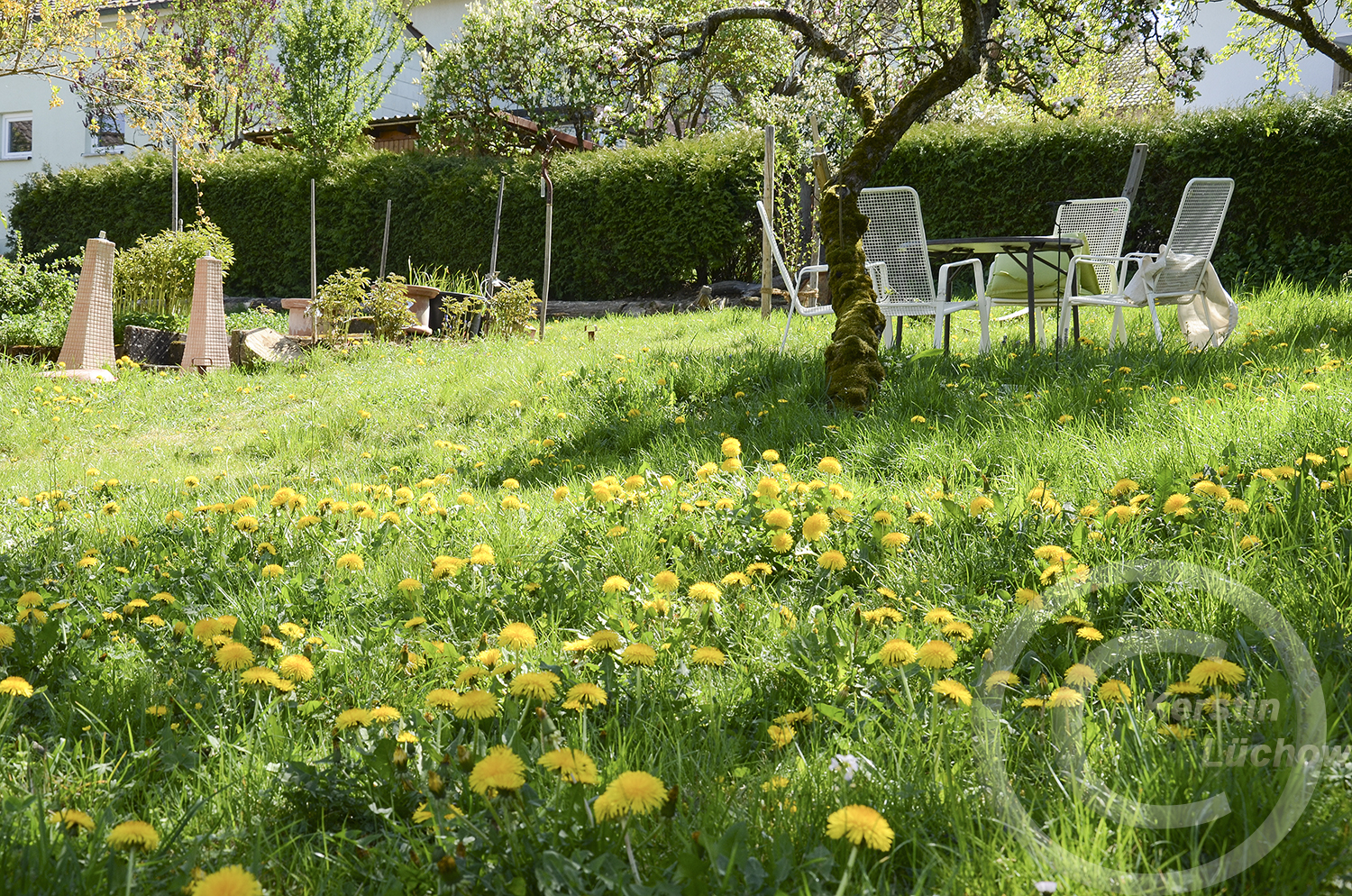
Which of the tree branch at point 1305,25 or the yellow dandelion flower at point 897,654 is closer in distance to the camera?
the yellow dandelion flower at point 897,654

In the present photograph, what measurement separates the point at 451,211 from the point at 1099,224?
1127 cm

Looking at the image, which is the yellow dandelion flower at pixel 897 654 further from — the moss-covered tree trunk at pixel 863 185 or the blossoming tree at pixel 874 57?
the moss-covered tree trunk at pixel 863 185

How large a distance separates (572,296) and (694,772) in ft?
45.6

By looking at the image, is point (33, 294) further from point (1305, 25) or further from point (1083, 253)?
point (1305, 25)

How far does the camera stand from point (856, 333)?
4.38 m

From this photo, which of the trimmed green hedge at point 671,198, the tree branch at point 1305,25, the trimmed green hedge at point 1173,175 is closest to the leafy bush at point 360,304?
the trimmed green hedge at point 671,198

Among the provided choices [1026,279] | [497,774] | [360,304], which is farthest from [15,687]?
[360,304]

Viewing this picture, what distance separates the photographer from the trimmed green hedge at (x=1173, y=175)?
1027cm

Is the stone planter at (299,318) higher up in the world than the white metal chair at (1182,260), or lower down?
lower down

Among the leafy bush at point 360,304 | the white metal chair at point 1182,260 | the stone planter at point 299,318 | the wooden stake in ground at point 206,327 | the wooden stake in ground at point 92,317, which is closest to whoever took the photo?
the white metal chair at point 1182,260

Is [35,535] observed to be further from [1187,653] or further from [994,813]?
[1187,653]

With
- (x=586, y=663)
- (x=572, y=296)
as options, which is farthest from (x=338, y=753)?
(x=572, y=296)

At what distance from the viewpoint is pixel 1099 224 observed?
22.9ft

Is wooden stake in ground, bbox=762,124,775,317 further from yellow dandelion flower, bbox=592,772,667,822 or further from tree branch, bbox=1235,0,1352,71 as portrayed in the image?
yellow dandelion flower, bbox=592,772,667,822
